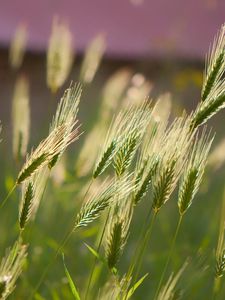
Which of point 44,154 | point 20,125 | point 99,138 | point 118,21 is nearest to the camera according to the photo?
point 44,154

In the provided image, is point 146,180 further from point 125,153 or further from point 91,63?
point 91,63

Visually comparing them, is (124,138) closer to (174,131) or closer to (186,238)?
(174,131)

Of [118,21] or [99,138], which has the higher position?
[118,21]

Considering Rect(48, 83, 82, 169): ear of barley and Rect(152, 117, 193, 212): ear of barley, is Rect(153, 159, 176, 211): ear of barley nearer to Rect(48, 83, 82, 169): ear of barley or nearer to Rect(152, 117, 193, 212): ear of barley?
Rect(152, 117, 193, 212): ear of barley

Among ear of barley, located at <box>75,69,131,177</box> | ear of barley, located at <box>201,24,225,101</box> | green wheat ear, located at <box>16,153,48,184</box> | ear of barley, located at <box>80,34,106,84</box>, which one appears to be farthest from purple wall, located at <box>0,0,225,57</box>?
green wheat ear, located at <box>16,153,48,184</box>

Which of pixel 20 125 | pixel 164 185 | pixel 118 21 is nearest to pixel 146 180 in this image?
pixel 164 185

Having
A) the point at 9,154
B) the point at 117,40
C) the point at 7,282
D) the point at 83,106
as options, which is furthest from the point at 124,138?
the point at 117,40
